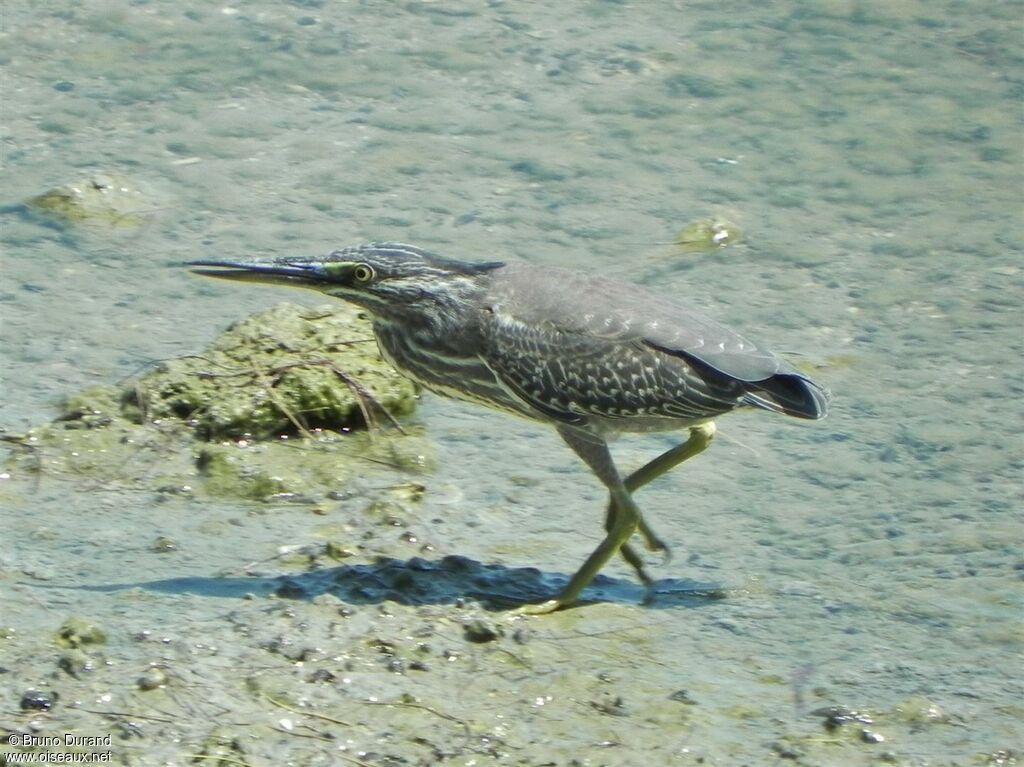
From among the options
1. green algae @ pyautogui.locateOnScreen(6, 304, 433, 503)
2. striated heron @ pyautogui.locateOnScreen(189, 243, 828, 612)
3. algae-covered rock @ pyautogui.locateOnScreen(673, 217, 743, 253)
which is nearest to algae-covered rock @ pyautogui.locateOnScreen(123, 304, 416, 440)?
green algae @ pyautogui.locateOnScreen(6, 304, 433, 503)

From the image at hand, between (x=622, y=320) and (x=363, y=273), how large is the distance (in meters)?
0.98

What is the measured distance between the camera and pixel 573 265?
9188 millimetres

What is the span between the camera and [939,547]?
6.74m

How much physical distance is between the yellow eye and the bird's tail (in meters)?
1.46

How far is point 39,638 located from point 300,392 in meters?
2.23

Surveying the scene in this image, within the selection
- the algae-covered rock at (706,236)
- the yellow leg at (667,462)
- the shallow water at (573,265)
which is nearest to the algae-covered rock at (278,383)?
the shallow water at (573,265)

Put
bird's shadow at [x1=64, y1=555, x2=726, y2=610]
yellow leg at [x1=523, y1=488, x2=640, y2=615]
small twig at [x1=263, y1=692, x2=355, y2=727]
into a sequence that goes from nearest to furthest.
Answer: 1. small twig at [x1=263, y1=692, x2=355, y2=727]
2. bird's shadow at [x1=64, y1=555, x2=726, y2=610]
3. yellow leg at [x1=523, y1=488, x2=640, y2=615]

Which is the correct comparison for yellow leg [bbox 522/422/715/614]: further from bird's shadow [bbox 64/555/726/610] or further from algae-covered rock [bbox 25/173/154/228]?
algae-covered rock [bbox 25/173/154/228]

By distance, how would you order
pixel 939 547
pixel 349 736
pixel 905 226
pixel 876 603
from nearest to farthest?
pixel 349 736
pixel 876 603
pixel 939 547
pixel 905 226

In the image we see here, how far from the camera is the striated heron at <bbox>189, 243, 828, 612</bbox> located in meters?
6.43

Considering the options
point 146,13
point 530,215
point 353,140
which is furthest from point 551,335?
point 146,13

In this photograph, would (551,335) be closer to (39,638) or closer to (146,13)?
(39,638)

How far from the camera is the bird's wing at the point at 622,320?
650 centimetres

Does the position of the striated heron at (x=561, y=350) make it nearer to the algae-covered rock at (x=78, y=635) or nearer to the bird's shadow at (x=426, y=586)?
the bird's shadow at (x=426, y=586)
